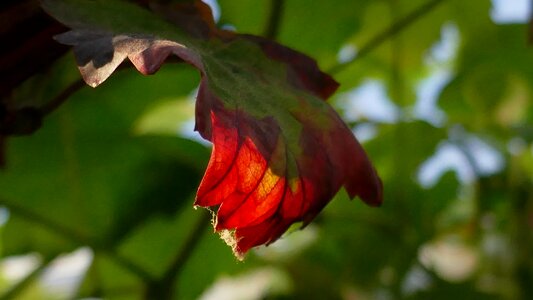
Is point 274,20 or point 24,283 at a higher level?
point 274,20

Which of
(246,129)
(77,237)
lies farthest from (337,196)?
(246,129)

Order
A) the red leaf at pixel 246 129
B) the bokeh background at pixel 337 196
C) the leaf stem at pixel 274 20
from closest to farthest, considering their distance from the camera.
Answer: the red leaf at pixel 246 129 → the leaf stem at pixel 274 20 → the bokeh background at pixel 337 196

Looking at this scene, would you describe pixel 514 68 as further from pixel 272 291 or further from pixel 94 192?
pixel 94 192

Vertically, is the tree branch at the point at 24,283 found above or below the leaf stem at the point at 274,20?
below

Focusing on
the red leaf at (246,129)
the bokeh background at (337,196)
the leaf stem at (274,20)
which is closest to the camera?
the red leaf at (246,129)

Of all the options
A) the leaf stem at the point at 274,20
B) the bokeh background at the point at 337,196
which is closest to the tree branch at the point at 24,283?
the bokeh background at the point at 337,196

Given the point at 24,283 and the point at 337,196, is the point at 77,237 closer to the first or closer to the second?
the point at 24,283

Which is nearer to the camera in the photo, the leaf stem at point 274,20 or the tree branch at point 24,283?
the leaf stem at point 274,20

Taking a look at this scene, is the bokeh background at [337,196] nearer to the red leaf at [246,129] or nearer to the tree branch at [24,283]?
the tree branch at [24,283]

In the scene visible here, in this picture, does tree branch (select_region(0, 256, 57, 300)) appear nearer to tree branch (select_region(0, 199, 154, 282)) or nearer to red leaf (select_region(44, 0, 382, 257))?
tree branch (select_region(0, 199, 154, 282))

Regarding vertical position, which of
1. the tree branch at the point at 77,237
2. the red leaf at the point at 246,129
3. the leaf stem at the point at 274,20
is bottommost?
the tree branch at the point at 77,237

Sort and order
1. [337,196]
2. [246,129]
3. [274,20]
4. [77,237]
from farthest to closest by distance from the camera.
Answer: [337,196], [77,237], [274,20], [246,129]
